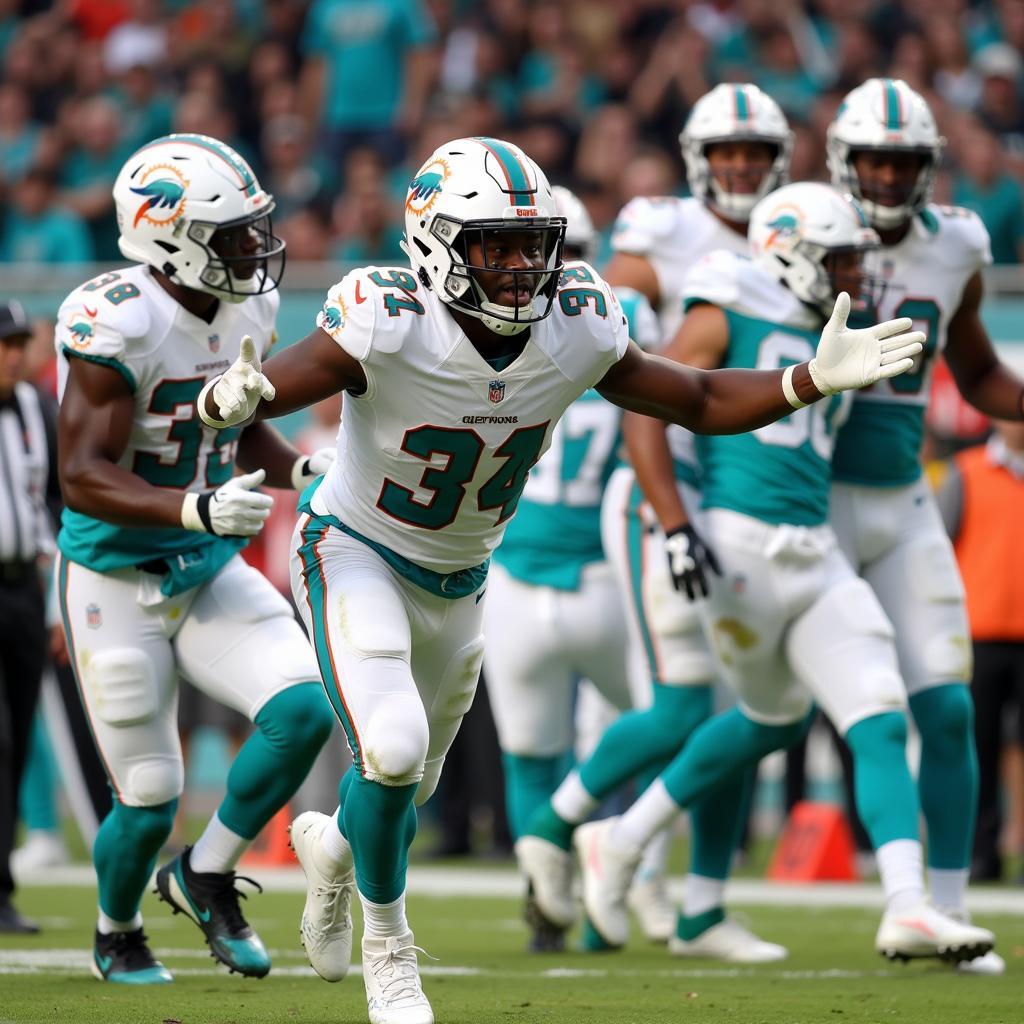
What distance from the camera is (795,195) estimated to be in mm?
5594

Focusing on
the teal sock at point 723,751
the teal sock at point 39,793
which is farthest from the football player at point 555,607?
the teal sock at point 39,793

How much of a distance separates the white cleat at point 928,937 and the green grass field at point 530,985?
8cm

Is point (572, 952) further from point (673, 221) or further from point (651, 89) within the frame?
point (651, 89)

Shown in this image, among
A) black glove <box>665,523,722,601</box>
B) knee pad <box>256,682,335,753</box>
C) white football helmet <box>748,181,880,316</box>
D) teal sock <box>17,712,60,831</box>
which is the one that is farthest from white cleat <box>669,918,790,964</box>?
teal sock <box>17,712,60,831</box>

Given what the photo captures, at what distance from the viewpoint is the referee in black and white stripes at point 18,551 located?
6.66 meters

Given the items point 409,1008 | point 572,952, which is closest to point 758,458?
point 572,952

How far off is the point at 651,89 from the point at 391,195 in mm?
1599

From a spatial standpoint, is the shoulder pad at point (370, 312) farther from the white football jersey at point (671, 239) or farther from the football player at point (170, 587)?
the white football jersey at point (671, 239)

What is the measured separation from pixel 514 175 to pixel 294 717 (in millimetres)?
1441

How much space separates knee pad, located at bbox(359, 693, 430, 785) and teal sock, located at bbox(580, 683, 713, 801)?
1958 mm

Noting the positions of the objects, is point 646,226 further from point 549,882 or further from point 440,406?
point 440,406

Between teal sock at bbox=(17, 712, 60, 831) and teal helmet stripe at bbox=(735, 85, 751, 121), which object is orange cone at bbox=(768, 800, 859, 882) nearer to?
teal helmet stripe at bbox=(735, 85, 751, 121)

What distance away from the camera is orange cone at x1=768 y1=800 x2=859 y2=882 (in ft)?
27.2

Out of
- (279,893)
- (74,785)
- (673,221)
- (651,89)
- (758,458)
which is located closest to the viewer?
(758,458)
